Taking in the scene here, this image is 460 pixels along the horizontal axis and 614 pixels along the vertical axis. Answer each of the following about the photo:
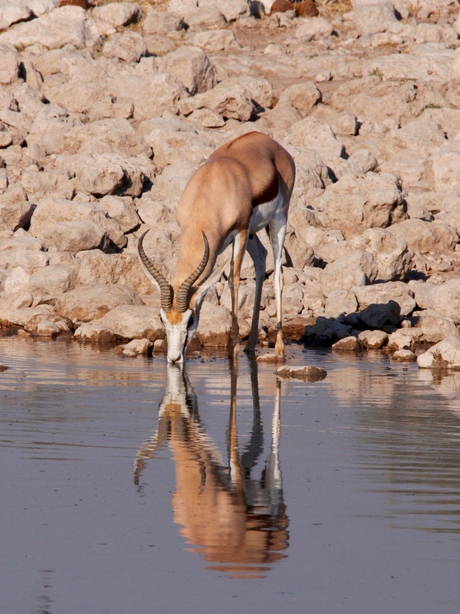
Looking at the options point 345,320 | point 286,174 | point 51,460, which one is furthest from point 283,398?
point 345,320

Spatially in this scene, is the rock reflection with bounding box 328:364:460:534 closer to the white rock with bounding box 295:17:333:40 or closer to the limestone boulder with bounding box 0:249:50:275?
the limestone boulder with bounding box 0:249:50:275

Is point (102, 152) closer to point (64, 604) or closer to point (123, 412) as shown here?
point (123, 412)

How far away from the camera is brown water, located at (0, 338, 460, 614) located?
4023 millimetres

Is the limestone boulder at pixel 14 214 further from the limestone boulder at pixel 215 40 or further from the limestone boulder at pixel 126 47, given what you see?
the limestone boulder at pixel 215 40

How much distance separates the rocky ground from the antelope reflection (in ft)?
18.1

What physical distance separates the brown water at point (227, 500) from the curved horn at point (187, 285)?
1150mm

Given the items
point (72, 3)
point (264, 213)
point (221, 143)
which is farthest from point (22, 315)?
point (72, 3)

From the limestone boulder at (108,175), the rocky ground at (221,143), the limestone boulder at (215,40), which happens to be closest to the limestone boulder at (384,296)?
the rocky ground at (221,143)

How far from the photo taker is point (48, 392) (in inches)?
364

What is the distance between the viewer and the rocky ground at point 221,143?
1540cm

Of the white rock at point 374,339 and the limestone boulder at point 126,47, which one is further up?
the limestone boulder at point 126,47

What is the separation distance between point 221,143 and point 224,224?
1185 cm

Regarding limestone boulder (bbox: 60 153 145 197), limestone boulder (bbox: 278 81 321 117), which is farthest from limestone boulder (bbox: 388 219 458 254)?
limestone boulder (bbox: 278 81 321 117)

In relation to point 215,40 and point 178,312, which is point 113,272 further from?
point 215,40
